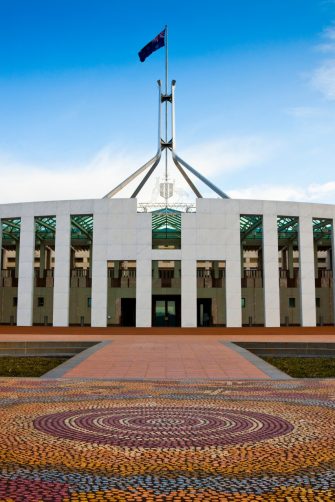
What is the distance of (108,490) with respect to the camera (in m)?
4.35

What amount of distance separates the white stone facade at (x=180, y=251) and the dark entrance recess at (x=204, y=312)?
426 inches

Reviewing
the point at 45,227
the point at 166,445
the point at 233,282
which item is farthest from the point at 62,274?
the point at 166,445

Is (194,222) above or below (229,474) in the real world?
above

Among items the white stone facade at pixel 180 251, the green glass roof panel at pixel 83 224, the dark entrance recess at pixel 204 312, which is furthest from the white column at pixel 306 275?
the green glass roof panel at pixel 83 224

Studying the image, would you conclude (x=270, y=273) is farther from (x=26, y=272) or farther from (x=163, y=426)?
(x=163, y=426)

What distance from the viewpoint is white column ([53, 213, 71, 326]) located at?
121ft

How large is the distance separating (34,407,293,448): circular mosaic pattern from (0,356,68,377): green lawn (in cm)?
745

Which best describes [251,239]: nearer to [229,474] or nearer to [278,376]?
[278,376]

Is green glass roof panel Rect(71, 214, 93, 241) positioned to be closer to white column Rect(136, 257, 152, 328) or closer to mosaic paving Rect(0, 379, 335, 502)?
white column Rect(136, 257, 152, 328)

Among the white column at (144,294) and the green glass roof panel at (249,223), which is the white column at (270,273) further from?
the white column at (144,294)

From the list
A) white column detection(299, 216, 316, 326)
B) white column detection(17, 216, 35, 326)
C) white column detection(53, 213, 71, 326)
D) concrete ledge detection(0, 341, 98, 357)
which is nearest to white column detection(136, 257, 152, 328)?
white column detection(53, 213, 71, 326)

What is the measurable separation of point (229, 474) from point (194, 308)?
105 ft

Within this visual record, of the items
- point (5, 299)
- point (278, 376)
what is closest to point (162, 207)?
point (5, 299)

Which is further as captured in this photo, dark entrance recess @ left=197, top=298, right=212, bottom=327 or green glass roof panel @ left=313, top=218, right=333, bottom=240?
dark entrance recess @ left=197, top=298, right=212, bottom=327
